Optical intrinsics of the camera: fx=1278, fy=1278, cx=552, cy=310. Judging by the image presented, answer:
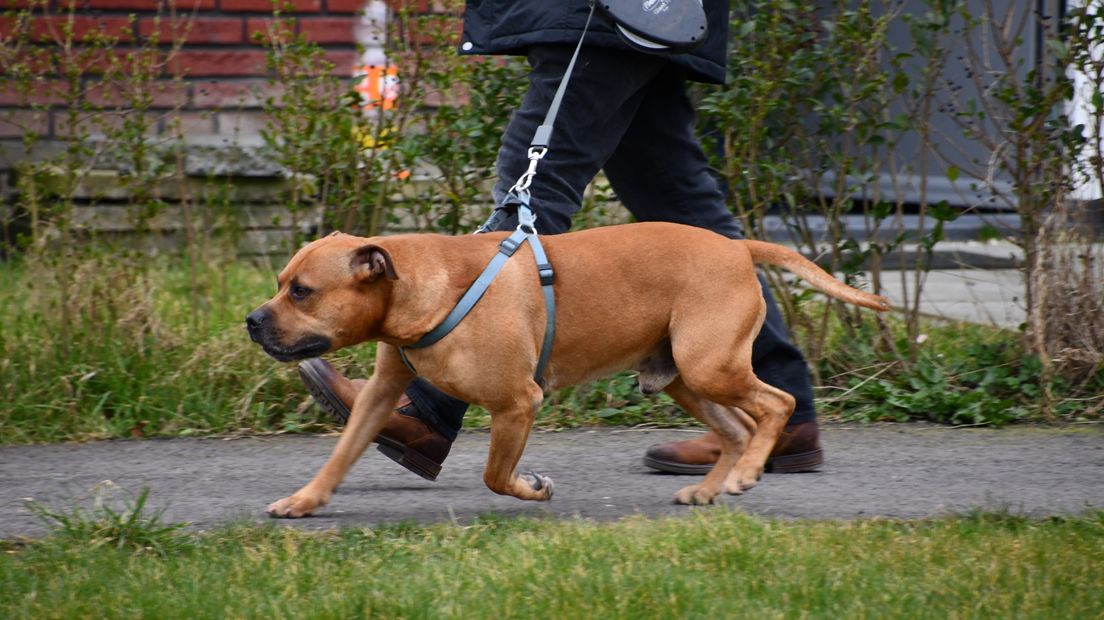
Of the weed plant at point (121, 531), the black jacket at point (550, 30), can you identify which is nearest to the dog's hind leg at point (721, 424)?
the black jacket at point (550, 30)

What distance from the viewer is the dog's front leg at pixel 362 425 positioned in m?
3.64

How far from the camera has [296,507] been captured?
3607mm

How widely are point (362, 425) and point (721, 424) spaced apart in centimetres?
112

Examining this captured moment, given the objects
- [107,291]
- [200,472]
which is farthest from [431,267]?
[107,291]

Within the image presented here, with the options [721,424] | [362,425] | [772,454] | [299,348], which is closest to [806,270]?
[721,424]

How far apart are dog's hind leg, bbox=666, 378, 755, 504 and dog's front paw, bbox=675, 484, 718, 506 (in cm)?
5

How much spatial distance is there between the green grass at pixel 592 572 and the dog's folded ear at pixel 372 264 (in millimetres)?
690

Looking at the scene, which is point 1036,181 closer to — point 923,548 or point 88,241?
point 923,548

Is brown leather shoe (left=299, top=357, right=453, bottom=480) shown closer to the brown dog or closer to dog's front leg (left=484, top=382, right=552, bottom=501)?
the brown dog

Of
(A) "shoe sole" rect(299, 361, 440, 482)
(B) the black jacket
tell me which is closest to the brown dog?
(A) "shoe sole" rect(299, 361, 440, 482)

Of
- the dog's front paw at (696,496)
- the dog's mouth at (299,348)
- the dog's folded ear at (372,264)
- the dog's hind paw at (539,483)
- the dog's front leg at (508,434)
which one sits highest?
the dog's folded ear at (372,264)

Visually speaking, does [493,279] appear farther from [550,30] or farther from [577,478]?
[577,478]

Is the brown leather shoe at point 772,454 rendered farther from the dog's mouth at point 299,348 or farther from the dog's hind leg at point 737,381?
the dog's mouth at point 299,348

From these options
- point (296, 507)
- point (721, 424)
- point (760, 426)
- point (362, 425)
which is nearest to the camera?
point (296, 507)
